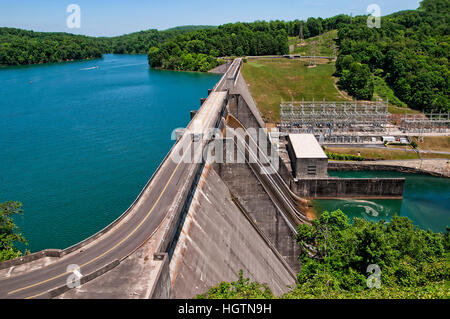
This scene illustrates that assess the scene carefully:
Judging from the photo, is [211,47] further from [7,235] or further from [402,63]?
[7,235]

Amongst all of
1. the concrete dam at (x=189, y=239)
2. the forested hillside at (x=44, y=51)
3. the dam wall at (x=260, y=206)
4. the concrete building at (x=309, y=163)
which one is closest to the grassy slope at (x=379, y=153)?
the concrete building at (x=309, y=163)

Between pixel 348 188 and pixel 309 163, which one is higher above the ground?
pixel 309 163

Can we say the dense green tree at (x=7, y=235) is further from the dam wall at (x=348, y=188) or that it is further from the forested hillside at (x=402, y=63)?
the forested hillside at (x=402, y=63)

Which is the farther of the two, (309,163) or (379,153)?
(379,153)

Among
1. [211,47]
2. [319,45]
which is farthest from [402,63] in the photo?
[211,47]

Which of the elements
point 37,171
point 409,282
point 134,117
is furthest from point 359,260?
point 134,117

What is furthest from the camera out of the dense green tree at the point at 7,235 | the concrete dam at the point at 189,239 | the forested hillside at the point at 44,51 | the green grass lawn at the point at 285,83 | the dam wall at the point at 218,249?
the forested hillside at the point at 44,51
